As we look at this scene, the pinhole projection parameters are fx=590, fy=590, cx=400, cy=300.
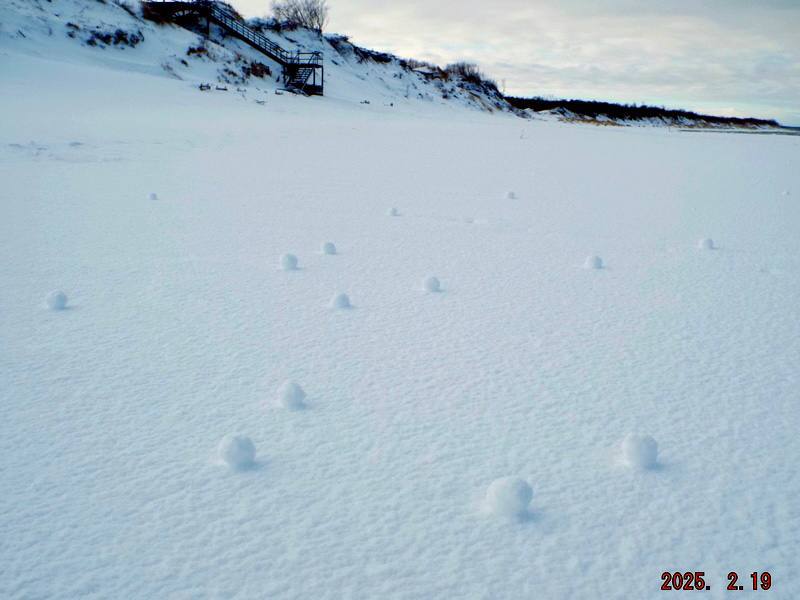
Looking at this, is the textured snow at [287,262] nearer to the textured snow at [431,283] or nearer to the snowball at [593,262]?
the textured snow at [431,283]

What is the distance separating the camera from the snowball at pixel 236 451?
1.62 m

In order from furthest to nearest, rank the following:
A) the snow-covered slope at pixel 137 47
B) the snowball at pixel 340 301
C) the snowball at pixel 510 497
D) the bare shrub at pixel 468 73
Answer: the bare shrub at pixel 468 73
the snow-covered slope at pixel 137 47
the snowball at pixel 340 301
the snowball at pixel 510 497

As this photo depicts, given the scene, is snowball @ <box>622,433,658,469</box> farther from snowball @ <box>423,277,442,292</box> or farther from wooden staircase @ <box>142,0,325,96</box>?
wooden staircase @ <box>142,0,325,96</box>

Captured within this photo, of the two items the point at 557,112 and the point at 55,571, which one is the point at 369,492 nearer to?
the point at 55,571

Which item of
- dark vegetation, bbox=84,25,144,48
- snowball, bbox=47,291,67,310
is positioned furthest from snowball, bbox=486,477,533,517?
dark vegetation, bbox=84,25,144,48

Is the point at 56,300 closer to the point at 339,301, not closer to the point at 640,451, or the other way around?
the point at 339,301

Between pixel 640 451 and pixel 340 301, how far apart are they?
5.37 feet

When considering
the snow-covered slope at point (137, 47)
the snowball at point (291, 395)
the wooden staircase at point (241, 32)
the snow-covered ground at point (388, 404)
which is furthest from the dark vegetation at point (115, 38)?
the snowball at point (291, 395)

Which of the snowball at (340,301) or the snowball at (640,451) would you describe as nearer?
the snowball at (640,451)

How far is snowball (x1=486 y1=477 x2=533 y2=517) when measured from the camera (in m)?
1.46

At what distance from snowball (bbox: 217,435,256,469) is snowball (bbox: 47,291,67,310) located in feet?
5.28

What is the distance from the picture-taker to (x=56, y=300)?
276 centimetres

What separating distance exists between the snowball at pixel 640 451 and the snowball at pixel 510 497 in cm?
38
